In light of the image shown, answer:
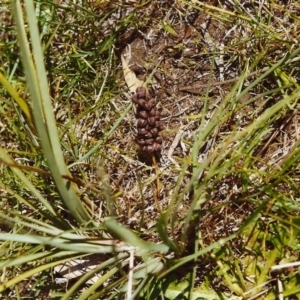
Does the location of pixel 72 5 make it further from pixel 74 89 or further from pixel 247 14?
pixel 247 14

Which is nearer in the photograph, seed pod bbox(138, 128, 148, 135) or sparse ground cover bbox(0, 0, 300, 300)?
sparse ground cover bbox(0, 0, 300, 300)

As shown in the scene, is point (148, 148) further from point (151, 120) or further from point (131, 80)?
point (131, 80)

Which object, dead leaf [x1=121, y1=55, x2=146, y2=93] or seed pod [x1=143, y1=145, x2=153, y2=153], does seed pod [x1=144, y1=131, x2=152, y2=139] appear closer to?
seed pod [x1=143, y1=145, x2=153, y2=153]

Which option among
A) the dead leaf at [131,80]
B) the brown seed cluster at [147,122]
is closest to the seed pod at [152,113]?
the brown seed cluster at [147,122]

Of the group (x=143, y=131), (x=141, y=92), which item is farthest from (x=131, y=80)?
(x=143, y=131)

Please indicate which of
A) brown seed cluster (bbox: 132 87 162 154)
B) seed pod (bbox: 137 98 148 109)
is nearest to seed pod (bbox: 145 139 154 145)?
brown seed cluster (bbox: 132 87 162 154)

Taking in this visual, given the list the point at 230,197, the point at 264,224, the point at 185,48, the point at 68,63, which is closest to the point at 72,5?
the point at 68,63
